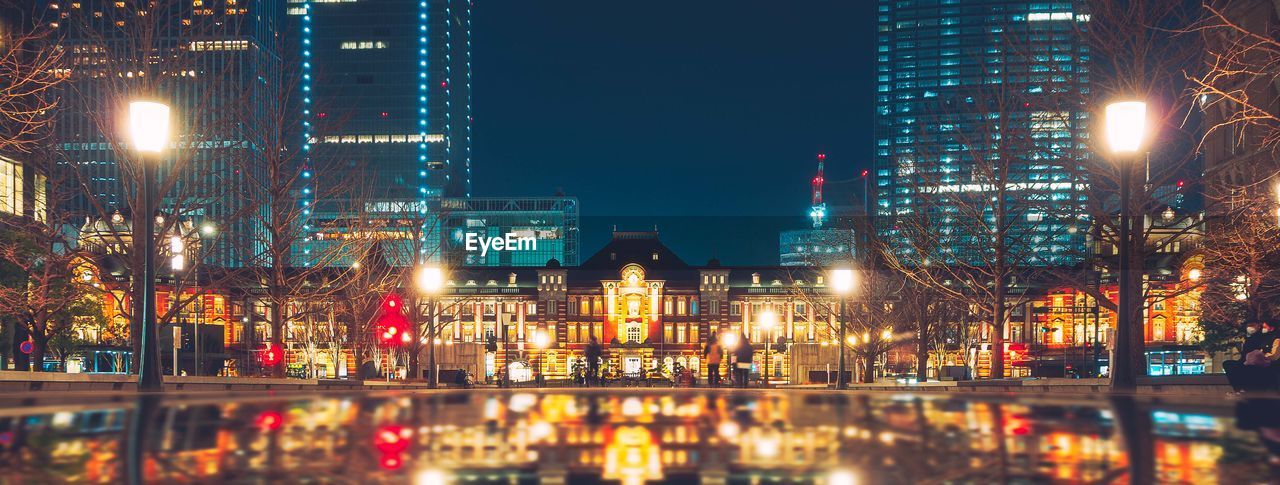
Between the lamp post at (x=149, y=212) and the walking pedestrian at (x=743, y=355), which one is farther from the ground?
the lamp post at (x=149, y=212)

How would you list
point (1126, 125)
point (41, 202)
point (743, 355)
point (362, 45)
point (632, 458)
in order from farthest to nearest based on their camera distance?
point (362, 45) < point (41, 202) < point (743, 355) < point (1126, 125) < point (632, 458)

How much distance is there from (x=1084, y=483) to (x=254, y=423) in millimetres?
6516

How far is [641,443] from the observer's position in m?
8.05

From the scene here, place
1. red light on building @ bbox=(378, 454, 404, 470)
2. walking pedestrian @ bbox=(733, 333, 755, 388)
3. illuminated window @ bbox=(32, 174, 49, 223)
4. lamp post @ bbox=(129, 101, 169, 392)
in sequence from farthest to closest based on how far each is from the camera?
illuminated window @ bbox=(32, 174, 49, 223) → walking pedestrian @ bbox=(733, 333, 755, 388) → lamp post @ bbox=(129, 101, 169, 392) → red light on building @ bbox=(378, 454, 404, 470)

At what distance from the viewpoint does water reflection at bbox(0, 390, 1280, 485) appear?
6.57 m

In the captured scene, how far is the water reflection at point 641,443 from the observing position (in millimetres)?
6566

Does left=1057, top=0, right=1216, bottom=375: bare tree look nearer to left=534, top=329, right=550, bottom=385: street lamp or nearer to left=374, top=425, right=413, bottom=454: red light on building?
left=374, top=425, right=413, bottom=454: red light on building

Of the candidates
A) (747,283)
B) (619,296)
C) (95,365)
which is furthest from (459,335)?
(95,365)

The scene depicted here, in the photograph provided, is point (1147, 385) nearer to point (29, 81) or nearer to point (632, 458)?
point (632, 458)

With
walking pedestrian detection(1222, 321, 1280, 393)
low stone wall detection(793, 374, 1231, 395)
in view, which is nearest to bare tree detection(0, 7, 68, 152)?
low stone wall detection(793, 374, 1231, 395)

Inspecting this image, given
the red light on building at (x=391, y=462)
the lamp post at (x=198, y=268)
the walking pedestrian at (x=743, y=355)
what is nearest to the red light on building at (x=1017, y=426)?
the red light on building at (x=391, y=462)

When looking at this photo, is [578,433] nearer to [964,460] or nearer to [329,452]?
[329,452]

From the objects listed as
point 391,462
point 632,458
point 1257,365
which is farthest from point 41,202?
point 1257,365

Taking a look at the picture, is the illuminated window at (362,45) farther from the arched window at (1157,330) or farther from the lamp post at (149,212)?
the lamp post at (149,212)
